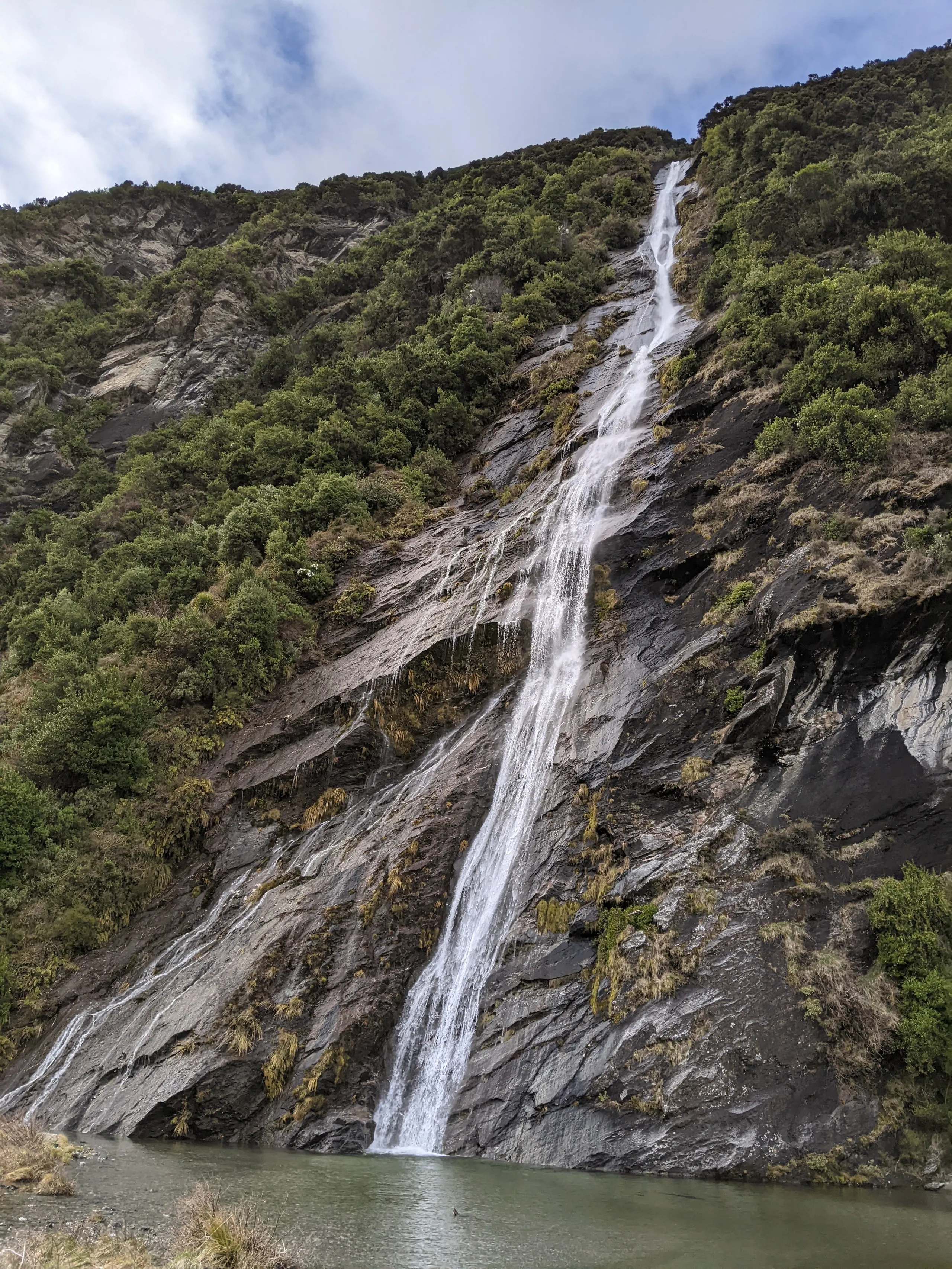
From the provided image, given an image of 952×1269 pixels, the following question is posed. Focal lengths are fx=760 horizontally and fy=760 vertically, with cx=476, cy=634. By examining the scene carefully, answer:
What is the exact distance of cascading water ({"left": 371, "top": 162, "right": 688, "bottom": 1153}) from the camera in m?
13.5

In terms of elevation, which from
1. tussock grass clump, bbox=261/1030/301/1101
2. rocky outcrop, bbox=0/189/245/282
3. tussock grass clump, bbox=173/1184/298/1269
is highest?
Answer: rocky outcrop, bbox=0/189/245/282

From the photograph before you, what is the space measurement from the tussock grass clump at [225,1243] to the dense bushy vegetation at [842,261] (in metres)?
17.7

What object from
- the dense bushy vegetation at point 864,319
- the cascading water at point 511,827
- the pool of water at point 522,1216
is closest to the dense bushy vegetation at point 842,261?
the dense bushy vegetation at point 864,319

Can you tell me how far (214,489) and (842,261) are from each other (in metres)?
27.7

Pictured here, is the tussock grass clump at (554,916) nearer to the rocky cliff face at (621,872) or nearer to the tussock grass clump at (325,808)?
the rocky cliff face at (621,872)

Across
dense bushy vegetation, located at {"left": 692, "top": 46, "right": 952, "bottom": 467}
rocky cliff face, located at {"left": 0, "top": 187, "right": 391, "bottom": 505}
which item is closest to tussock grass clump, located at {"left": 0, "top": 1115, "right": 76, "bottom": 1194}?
dense bushy vegetation, located at {"left": 692, "top": 46, "right": 952, "bottom": 467}

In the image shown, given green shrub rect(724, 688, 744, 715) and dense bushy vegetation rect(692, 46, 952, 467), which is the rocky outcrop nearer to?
dense bushy vegetation rect(692, 46, 952, 467)

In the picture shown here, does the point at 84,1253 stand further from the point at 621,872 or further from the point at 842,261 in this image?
the point at 842,261

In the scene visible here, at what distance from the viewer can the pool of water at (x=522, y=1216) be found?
7105mm

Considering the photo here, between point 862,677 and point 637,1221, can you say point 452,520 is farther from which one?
point 637,1221

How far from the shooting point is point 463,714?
20.8 m

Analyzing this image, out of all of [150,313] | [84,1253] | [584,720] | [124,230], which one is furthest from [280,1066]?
[124,230]

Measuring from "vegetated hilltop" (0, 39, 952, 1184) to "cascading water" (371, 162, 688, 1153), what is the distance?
461 millimetres

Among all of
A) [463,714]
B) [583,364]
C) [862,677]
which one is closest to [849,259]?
[583,364]
